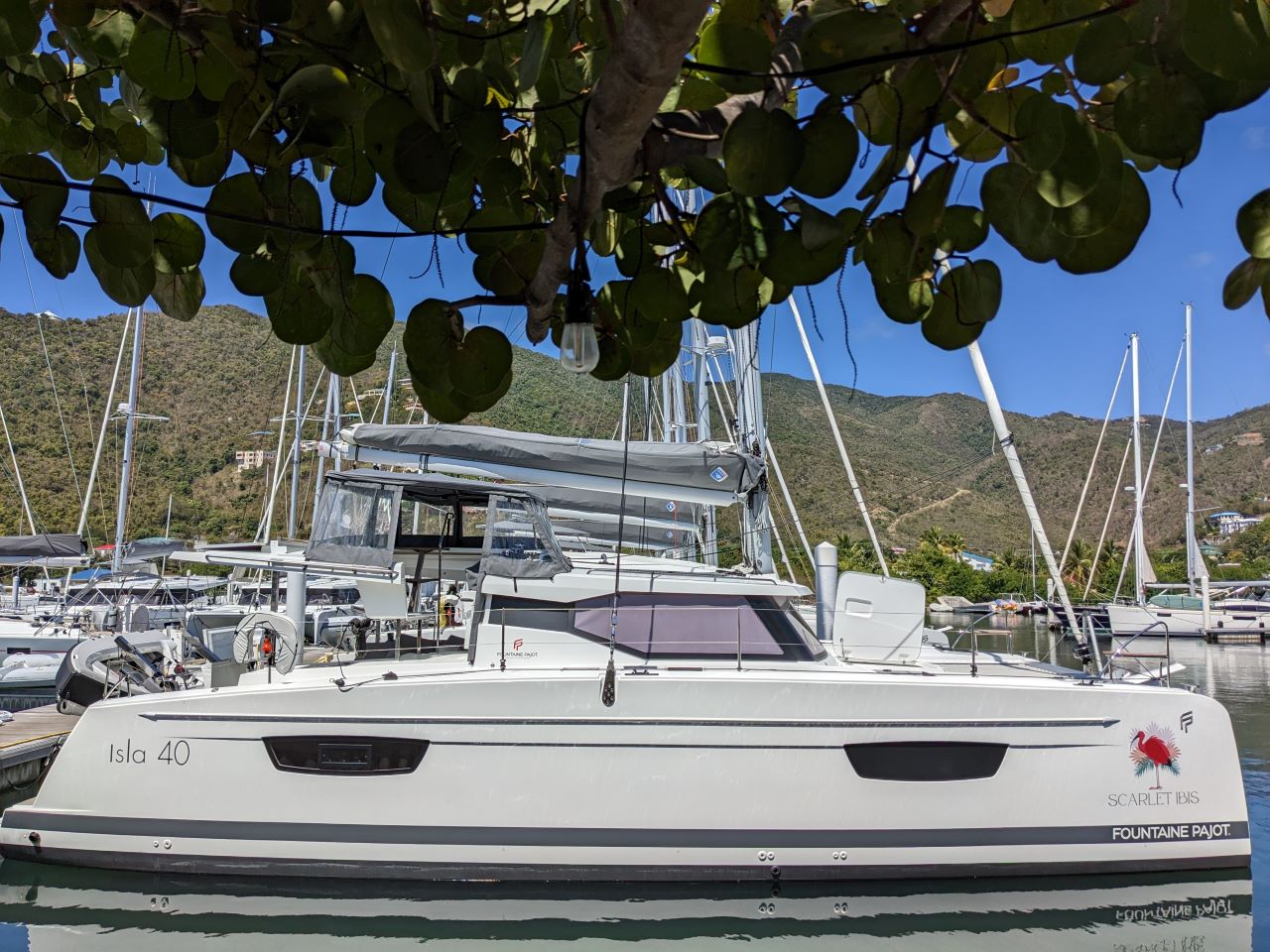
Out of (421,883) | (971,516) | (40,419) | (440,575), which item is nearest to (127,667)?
(440,575)

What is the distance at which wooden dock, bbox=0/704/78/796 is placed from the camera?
8.45 m

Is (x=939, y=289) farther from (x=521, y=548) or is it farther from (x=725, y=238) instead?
(x=521, y=548)

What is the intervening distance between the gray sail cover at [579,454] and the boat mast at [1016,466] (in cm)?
211

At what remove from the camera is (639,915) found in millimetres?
5641

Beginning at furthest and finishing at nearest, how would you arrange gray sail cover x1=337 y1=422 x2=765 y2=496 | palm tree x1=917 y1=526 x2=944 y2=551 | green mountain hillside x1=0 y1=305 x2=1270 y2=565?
palm tree x1=917 y1=526 x2=944 y2=551 → green mountain hillside x1=0 y1=305 x2=1270 y2=565 → gray sail cover x1=337 y1=422 x2=765 y2=496

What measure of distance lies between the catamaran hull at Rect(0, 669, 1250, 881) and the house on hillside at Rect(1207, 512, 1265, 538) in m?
72.1

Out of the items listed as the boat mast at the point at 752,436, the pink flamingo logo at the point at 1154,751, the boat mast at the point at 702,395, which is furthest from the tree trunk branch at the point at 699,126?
the boat mast at the point at 702,395

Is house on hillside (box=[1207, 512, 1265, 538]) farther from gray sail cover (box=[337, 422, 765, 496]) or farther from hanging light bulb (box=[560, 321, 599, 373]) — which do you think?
hanging light bulb (box=[560, 321, 599, 373])

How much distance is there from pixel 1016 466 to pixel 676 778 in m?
4.05

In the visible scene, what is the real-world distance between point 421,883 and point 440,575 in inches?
102

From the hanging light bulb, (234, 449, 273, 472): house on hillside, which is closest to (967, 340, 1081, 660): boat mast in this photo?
the hanging light bulb

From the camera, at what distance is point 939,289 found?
1193mm

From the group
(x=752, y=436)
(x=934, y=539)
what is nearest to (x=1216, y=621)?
(x=934, y=539)

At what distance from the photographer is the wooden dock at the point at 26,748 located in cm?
845
